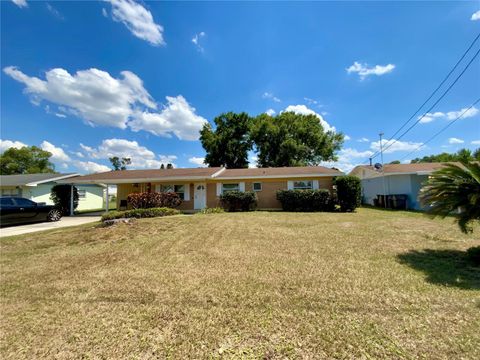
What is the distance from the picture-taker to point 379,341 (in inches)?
102

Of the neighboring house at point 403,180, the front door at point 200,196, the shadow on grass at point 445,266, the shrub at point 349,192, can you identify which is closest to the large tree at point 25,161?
the front door at point 200,196

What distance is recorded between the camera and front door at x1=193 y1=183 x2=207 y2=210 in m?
17.8

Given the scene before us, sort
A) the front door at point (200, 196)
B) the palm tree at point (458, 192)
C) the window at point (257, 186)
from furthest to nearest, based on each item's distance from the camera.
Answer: the front door at point (200, 196) < the window at point (257, 186) < the palm tree at point (458, 192)

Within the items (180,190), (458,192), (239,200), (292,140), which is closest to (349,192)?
(239,200)

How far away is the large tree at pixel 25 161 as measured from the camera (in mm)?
44175

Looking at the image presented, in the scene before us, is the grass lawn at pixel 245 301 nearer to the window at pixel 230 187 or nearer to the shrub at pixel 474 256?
the shrub at pixel 474 256

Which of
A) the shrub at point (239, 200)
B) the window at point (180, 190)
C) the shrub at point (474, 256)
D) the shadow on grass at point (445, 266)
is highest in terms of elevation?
the window at point (180, 190)

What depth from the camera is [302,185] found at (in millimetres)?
17156

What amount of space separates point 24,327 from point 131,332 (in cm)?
157

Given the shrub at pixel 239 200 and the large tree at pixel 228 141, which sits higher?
the large tree at pixel 228 141

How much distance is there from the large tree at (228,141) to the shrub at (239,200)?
18.0m

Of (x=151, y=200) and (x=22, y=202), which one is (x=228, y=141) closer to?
(x=151, y=200)

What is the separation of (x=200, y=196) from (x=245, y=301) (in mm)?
14693

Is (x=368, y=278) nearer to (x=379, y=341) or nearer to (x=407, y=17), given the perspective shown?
(x=379, y=341)
